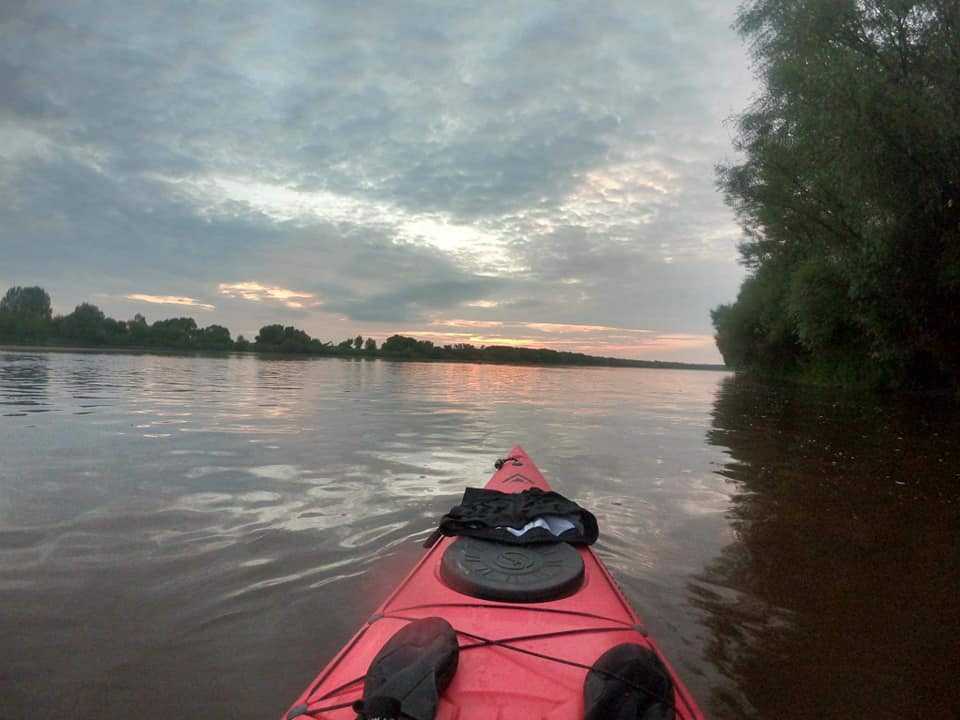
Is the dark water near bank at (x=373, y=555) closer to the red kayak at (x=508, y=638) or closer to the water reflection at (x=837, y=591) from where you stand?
the water reflection at (x=837, y=591)

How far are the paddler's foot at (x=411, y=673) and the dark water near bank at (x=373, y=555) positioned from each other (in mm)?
907

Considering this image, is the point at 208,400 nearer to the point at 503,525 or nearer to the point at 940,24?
the point at 503,525

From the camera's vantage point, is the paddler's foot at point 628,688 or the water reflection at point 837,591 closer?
the paddler's foot at point 628,688

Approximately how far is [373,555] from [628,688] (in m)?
2.97

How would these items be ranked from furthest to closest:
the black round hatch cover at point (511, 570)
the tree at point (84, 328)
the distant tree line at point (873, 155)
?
the tree at point (84, 328) → the distant tree line at point (873, 155) → the black round hatch cover at point (511, 570)

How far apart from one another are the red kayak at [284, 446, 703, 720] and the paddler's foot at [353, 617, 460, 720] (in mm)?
64

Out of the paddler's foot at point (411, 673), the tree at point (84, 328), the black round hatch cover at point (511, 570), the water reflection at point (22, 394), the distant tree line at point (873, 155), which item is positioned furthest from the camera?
the tree at point (84, 328)

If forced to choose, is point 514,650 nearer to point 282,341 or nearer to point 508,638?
point 508,638

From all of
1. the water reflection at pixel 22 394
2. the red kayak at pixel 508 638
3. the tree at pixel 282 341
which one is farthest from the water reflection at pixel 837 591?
the tree at pixel 282 341

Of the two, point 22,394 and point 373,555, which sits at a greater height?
point 22,394

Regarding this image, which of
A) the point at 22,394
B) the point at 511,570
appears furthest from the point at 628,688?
the point at 22,394

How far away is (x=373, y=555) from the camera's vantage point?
4727 millimetres

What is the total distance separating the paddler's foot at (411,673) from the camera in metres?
1.98

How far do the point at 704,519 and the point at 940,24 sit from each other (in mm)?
11942
